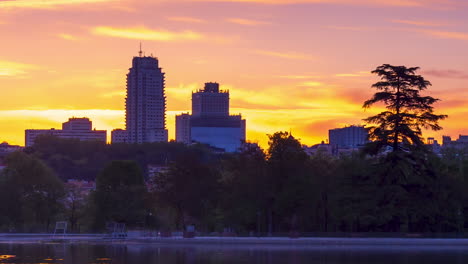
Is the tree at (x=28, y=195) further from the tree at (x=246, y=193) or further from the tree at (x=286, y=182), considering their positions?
the tree at (x=286, y=182)

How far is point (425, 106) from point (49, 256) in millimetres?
31552

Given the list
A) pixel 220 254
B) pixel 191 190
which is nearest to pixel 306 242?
pixel 220 254

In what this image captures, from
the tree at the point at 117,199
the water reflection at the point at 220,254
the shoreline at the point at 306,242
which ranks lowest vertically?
the water reflection at the point at 220,254

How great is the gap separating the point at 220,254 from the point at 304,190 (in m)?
15.5

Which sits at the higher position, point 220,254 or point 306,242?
point 306,242

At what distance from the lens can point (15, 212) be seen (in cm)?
8469

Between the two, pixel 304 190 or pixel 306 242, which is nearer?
pixel 306 242

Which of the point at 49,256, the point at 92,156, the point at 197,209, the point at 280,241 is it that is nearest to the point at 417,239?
the point at 280,241

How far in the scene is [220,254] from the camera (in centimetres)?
5872

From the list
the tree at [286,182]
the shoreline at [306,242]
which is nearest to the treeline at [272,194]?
the tree at [286,182]

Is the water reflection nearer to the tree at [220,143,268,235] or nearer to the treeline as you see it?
the treeline

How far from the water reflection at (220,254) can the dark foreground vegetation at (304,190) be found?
7430 mm

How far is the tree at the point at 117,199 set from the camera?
263ft

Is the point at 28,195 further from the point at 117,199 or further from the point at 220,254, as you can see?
the point at 220,254
